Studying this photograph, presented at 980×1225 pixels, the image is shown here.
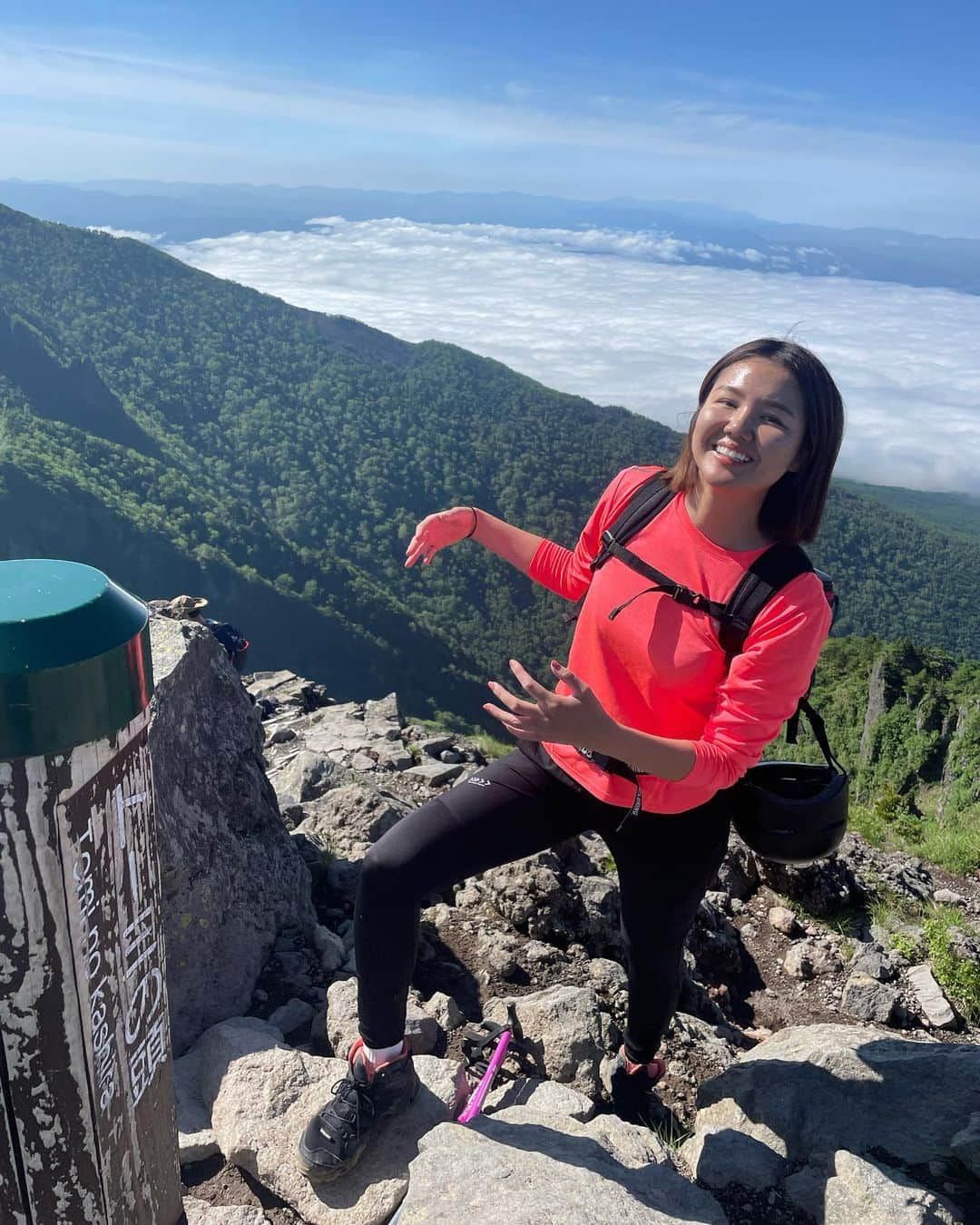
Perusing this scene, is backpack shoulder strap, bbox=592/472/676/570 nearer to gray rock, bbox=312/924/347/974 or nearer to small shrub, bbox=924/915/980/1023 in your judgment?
gray rock, bbox=312/924/347/974

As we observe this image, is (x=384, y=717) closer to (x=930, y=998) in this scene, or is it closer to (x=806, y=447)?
(x=930, y=998)

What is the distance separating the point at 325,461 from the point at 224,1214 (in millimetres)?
104806

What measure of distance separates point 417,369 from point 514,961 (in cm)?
12799

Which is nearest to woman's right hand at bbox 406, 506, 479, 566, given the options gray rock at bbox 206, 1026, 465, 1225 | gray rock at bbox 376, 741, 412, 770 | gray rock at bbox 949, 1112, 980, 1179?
gray rock at bbox 206, 1026, 465, 1225

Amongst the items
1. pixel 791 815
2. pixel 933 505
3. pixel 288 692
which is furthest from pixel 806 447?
pixel 933 505

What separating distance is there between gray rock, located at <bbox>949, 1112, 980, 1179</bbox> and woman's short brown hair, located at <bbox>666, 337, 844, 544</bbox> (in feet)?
6.40

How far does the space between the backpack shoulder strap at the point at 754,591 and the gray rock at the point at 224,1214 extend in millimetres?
2248

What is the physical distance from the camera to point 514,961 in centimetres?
438

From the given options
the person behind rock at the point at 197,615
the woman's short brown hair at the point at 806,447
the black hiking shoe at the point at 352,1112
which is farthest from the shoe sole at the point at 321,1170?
the person behind rock at the point at 197,615

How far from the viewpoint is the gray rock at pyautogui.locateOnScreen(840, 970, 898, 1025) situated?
455 centimetres

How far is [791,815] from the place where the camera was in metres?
3.03

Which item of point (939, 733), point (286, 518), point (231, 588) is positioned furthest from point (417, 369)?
point (939, 733)

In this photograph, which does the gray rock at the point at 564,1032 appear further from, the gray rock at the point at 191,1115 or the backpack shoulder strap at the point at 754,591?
the backpack shoulder strap at the point at 754,591

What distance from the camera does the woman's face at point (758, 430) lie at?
273 centimetres
